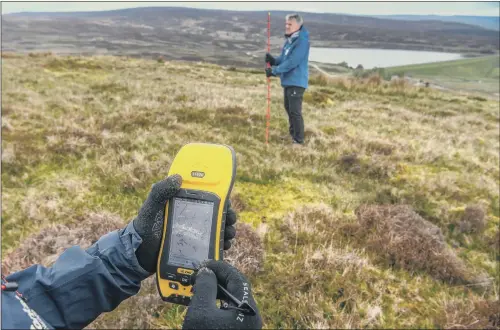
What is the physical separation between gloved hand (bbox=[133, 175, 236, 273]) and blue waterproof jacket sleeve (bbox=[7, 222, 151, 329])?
97mm

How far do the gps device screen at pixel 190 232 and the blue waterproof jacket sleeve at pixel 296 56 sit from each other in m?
6.36

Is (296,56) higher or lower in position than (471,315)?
higher

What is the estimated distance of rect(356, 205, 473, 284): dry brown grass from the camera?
453 cm

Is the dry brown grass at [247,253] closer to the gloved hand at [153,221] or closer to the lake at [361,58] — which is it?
the gloved hand at [153,221]

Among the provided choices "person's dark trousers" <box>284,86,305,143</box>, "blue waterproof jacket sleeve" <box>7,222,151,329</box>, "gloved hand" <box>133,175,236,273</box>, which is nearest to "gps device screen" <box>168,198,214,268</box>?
"gloved hand" <box>133,175,236,273</box>

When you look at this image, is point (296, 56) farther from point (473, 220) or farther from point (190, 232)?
point (190, 232)

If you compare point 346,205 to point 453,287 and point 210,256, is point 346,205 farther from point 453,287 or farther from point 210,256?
point 210,256

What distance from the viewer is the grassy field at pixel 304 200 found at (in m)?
3.94

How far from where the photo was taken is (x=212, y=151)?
308 cm

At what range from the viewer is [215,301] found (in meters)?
1.80

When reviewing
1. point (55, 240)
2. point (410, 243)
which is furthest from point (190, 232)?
point (410, 243)

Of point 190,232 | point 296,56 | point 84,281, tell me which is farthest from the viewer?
point 296,56

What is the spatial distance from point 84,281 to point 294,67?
7.38 metres

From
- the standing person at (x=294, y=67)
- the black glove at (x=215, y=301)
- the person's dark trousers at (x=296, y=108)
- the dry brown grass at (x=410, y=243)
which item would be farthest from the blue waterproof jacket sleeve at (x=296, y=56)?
the black glove at (x=215, y=301)
